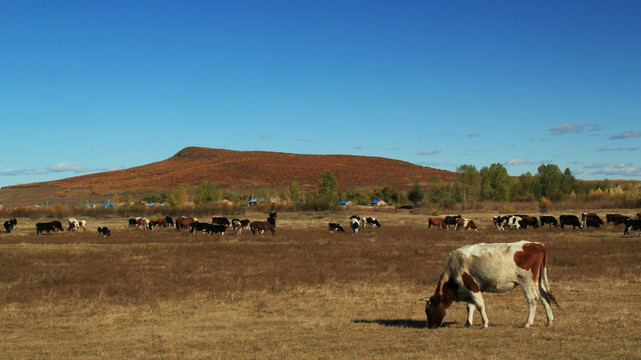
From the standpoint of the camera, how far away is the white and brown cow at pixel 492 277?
10.2 m

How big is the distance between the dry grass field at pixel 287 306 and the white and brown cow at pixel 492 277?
1.44 feet

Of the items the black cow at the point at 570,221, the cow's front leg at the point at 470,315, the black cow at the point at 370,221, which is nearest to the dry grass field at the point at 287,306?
the cow's front leg at the point at 470,315

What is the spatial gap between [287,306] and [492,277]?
216 inches

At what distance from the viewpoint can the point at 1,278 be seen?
18.3 metres

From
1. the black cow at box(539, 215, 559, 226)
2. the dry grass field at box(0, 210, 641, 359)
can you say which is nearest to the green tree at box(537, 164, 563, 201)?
the black cow at box(539, 215, 559, 226)

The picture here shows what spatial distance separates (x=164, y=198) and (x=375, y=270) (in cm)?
11253

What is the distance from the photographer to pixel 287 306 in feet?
44.8

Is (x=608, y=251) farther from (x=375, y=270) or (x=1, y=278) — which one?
(x=1, y=278)

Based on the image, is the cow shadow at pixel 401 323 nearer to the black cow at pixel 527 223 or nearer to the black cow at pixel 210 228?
the black cow at pixel 210 228

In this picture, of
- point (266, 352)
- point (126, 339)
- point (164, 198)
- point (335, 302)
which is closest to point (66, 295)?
point (126, 339)

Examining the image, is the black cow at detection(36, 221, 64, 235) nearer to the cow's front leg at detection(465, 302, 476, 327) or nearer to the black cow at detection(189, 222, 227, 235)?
the black cow at detection(189, 222, 227, 235)

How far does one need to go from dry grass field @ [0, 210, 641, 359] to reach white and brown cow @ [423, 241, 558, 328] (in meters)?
0.44

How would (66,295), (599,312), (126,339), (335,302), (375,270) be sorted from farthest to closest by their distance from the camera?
(375,270) < (66,295) < (335,302) < (599,312) < (126,339)

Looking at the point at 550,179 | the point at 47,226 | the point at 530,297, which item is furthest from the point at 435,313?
the point at 550,179
